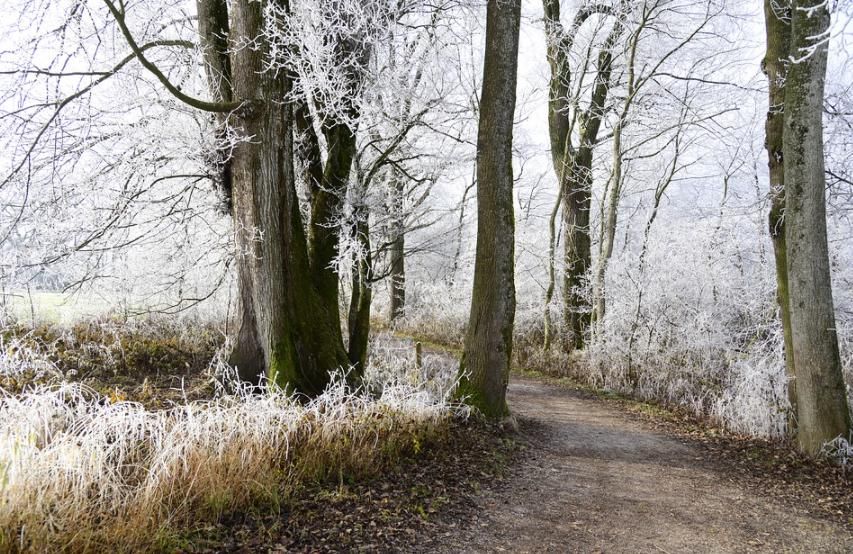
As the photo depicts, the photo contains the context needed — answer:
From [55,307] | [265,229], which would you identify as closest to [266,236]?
[265,229]

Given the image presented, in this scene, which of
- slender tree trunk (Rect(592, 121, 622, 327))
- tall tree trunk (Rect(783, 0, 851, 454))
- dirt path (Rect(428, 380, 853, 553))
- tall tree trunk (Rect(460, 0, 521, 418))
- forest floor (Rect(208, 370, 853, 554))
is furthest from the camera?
slender tree trunk (Rect(592, 121, 622, 327))

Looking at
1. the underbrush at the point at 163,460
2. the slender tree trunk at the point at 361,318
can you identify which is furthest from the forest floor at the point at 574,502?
the slender tree trunk at the point at 361,318

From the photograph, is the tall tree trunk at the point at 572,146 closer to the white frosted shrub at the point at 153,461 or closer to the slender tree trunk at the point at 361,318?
the slender tree trunk at the point at 361,318

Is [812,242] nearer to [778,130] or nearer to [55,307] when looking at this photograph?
[778,130]

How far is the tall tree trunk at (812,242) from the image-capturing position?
193 inches

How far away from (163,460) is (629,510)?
134 inches

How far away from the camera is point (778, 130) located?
5672 mm

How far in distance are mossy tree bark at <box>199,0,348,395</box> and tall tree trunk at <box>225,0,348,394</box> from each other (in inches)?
0.4

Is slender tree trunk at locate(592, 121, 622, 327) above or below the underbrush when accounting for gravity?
above

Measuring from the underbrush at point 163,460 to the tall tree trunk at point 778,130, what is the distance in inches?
161

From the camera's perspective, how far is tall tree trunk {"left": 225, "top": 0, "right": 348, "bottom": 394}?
547cm

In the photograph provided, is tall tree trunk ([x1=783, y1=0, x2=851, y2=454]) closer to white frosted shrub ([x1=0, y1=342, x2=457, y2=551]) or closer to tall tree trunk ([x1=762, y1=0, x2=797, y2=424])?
tall tree trunk ([x1=762, y1=0, x2=797, y2=424])

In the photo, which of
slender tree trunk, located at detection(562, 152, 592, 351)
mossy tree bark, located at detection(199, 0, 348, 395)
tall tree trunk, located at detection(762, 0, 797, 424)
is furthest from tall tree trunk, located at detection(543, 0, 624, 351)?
mossy tree bark, located at detection(199, 0, 348, 395)

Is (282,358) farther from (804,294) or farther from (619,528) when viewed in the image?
(804,294)
